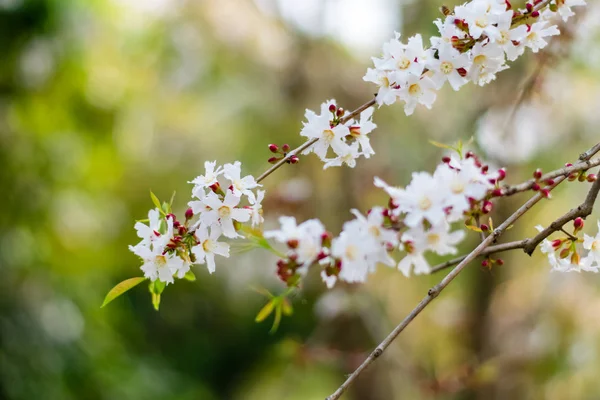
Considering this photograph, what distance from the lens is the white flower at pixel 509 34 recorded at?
2.46ft

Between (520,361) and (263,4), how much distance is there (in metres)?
2.38

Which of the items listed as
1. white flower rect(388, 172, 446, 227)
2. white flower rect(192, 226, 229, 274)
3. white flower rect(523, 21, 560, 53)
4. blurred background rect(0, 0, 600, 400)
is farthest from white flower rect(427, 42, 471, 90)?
blurred background rect(0, 0, 600, 400)

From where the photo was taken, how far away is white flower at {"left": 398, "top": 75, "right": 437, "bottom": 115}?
30.7 inches

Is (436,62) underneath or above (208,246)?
above

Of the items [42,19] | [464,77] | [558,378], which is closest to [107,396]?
[42,19]

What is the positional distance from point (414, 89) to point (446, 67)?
0.05 meters

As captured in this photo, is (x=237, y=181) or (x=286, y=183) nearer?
(x=237, y=181)

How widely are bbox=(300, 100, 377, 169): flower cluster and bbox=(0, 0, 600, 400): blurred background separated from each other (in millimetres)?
1365

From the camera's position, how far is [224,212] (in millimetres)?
754

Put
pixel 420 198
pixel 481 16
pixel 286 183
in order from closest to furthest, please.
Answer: pixel 420 198, pixel 481 16, pixel 286 183

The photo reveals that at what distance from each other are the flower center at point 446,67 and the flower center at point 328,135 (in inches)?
6.4

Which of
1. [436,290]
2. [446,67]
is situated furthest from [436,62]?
[436,290]

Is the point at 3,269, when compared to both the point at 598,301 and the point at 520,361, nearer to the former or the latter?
the point at 520,361

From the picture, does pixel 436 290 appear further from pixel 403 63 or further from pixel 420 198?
pixel 403 63
